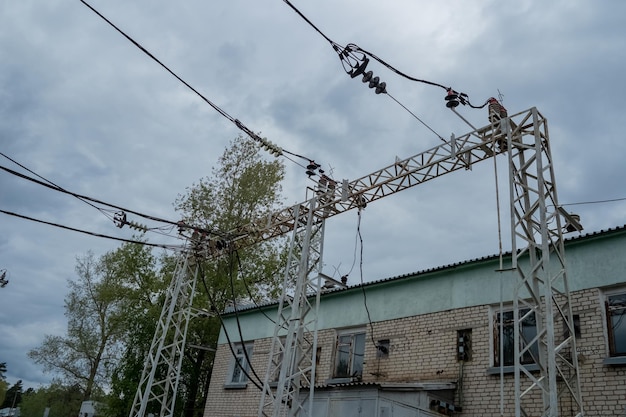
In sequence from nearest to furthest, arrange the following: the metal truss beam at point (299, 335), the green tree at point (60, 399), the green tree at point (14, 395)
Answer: the metal truss beam at point (299, 335) < the green tree at point (60, 399) < the green tree at point (14, 395)

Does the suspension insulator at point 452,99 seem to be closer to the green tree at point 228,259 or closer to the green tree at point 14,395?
the green tree at point 228,259

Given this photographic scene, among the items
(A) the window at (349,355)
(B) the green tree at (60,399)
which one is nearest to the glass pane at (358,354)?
(A) the window at (349,355)

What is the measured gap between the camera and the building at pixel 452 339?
9695 millimetres

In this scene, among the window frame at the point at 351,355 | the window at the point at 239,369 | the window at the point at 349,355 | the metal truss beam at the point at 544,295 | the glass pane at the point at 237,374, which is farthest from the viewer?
the glass pane at the point at 237,374

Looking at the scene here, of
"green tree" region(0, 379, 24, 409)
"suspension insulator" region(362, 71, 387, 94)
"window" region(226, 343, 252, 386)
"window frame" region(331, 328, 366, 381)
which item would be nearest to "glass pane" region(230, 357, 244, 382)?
"window" region(226, 343, 252, 386)

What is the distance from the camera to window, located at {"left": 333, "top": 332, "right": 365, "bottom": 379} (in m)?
13.8

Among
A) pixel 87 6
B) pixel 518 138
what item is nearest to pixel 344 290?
pixel 518 138

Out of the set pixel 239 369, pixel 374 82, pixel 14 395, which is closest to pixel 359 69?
pixel 374 82

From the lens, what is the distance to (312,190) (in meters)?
13.6

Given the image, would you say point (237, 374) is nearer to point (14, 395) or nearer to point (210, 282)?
point (210, 282)

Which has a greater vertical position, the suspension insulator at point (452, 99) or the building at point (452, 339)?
the suspension insulator at point (452, 99)

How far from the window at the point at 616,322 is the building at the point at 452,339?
0.05ft

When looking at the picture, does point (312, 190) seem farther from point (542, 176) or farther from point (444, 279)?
point (542, 176)

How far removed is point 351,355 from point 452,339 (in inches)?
128
